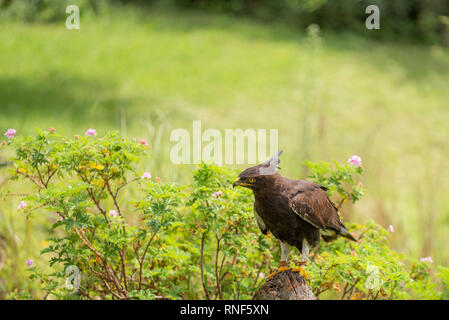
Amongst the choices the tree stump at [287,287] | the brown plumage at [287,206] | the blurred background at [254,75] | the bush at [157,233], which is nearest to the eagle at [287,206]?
the brown plumage at [287,206]

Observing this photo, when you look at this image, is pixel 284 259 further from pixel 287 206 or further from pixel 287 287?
pixel 287 206

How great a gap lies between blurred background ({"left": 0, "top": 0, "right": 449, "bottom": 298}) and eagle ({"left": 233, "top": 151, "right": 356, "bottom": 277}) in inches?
99.6

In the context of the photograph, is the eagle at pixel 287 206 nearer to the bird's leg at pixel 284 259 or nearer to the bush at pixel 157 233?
the bird's leg at pixel 284 259

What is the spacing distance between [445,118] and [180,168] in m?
6.26

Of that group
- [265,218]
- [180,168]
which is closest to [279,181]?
[265,218]

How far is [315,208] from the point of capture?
1987mm

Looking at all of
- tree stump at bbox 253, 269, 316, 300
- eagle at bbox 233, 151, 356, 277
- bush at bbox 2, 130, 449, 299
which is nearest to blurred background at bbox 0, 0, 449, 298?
bush at bbox 2, 130, 449, 299

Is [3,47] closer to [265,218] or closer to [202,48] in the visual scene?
[202,48]

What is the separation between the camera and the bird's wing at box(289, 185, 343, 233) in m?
1.95

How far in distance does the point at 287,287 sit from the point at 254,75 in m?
8.18

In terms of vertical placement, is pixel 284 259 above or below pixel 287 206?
Answer: below

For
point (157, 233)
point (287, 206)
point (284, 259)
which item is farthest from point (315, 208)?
point (157, 233)

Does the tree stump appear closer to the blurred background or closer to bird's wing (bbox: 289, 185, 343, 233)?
bird's wing (bbox: 289, 185, 343, 233)

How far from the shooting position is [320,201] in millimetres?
2039
